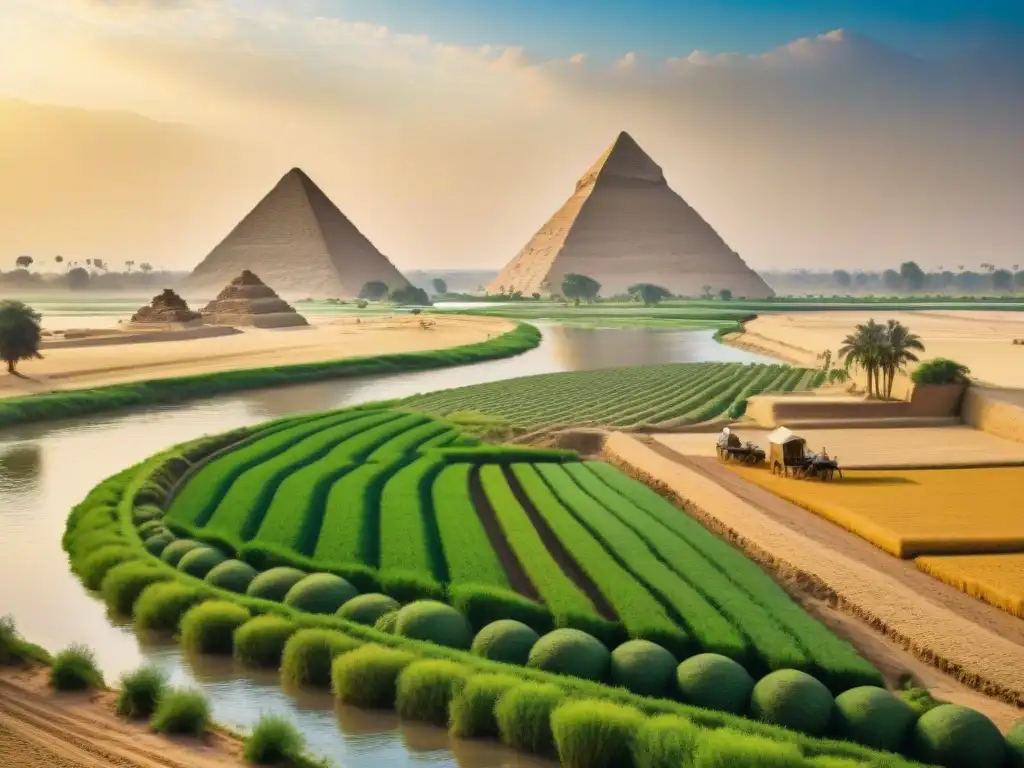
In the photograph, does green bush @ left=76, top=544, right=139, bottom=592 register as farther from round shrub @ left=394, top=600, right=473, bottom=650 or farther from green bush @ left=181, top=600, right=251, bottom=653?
round shrub @ left=394, top=600, right=473, bottom=650

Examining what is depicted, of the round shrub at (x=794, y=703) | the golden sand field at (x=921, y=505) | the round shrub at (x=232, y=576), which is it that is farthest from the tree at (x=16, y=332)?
the round shrub at (x=794, y=703)

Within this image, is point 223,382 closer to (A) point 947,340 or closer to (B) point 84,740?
(B) point 84,740

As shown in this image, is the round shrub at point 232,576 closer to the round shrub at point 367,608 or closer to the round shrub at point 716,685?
the round shrub at point 367,608

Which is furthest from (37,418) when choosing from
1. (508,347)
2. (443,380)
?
(508,347)

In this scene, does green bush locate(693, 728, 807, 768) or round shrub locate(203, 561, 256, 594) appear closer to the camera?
green bush locate(693, 728, 807, 768)

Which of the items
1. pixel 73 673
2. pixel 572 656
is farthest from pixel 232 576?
pixel 572 656

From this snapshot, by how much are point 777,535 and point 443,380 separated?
36095 millimetres

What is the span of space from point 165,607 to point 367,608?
2.87m

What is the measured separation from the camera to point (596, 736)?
9938 millimetres

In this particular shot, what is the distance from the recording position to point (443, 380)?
5169cm

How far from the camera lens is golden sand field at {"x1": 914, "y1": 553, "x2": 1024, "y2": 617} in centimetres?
1325

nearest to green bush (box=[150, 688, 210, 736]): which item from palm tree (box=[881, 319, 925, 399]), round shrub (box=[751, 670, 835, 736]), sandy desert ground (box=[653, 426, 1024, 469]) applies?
round shrub (box=[751, 670, 835, 736])

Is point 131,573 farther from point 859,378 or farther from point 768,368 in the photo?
point 768,368

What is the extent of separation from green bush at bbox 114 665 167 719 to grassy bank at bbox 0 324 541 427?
88.9 ft
